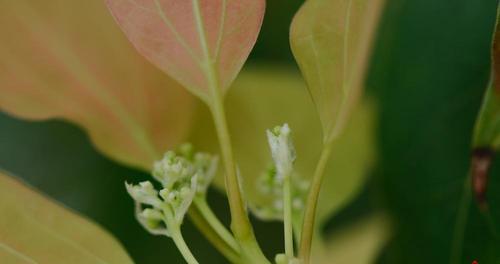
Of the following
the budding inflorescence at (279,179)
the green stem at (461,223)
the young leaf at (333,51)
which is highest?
the young leaf at (333,51)

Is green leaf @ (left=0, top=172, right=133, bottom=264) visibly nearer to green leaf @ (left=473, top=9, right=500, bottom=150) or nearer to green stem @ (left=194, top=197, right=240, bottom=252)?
green stem @ (left=194, top=197, right=240, bottom=252)

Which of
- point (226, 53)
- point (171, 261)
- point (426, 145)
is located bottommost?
point (171, 261)

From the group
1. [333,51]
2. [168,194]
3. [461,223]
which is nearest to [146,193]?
[168,194]

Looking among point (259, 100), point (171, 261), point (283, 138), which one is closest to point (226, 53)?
point (283, 138)

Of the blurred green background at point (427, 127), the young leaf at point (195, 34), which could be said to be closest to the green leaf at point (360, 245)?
the blurred green background at point (427, 127)

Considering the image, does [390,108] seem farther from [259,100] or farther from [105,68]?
[105,68]

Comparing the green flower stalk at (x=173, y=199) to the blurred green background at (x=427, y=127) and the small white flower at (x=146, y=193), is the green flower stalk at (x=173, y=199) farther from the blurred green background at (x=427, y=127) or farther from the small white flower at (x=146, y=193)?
the blurred green background at (x=427, y=127)
